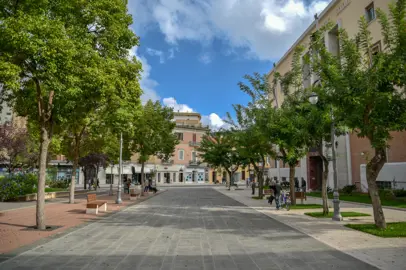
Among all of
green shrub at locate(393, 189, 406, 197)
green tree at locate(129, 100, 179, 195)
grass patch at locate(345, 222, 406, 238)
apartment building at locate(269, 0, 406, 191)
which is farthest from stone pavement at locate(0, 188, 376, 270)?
green tree at locate(129, 100, 179, 195)

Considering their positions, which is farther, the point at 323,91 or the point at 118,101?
the point at 118,101

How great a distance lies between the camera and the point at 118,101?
16.2 meters

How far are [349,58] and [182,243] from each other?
8.71 meters

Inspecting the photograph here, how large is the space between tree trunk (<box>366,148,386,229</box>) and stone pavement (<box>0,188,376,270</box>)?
9.00 ft

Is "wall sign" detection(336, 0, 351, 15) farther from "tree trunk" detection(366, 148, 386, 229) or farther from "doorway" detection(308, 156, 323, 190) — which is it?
"tree trunk" detection(366, 148, 386, 229)

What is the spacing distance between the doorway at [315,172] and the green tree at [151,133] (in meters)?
17.0

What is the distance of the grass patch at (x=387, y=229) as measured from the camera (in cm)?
Answer: 960

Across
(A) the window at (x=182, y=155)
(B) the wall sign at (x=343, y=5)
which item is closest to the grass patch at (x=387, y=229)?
(B) the wall sign at (x=343, y=5)

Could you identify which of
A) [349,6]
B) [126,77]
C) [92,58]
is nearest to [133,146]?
[126,77]

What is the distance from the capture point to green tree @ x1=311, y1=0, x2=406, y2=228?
9891 mm

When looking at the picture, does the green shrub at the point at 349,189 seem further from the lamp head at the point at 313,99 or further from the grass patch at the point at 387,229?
the grass patch at the point at 387,229

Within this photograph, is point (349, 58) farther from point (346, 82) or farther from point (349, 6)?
point (349, 6)

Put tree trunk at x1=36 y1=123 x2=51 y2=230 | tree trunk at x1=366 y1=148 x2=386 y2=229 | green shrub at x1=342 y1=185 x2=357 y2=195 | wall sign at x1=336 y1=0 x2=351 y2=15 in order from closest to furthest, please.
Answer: tree trunk at x1=366 y1=148 x2=386 y2=229 → tree trunk at x1=36 y1=123 x2=51 y2=230 → green shrub at x1=342 y1=185 x2=357 y2=195 → wall sign at x1=336 y1=0 x2=351 y2=15

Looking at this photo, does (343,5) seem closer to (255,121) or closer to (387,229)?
(255,121)
